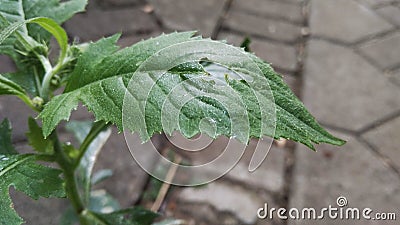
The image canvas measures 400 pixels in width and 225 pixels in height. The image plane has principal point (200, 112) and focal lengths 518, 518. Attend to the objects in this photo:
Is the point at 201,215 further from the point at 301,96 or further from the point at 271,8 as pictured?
the point at 271,8

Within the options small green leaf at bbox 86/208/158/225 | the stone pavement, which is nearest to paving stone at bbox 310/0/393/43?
the stone pavement

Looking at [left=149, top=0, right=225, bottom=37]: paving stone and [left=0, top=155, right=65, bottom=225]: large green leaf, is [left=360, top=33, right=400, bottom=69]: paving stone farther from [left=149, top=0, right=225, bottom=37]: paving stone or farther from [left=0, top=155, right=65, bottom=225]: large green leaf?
[left=0, top=155, right=65, bottom=225]: large green leaf

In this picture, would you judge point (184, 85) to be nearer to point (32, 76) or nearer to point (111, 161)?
point (32, 76)

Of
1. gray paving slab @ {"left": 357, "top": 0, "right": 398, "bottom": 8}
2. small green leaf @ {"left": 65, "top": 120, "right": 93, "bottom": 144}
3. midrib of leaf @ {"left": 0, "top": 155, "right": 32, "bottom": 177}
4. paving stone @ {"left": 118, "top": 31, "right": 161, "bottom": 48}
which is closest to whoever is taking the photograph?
midrib of leaf @ {"left": 0, "top": 155, "right": 32, "bottom": 177}

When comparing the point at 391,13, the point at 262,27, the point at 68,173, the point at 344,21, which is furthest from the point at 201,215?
the point at 391,13

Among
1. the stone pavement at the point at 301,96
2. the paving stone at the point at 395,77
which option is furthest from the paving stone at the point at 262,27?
the paving stone at the point at 395,77

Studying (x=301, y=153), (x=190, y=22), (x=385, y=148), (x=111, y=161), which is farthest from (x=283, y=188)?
(x=190, y=22)
